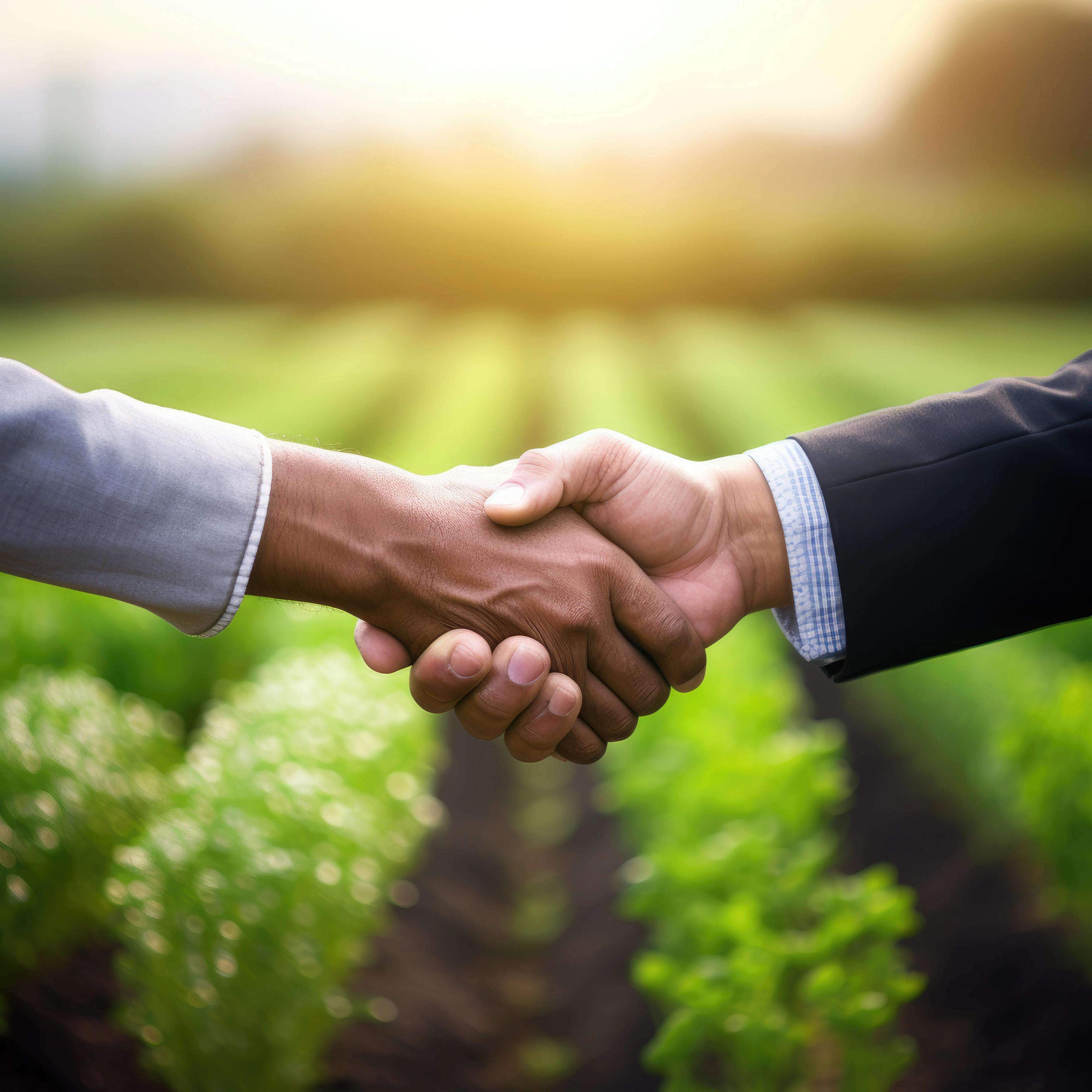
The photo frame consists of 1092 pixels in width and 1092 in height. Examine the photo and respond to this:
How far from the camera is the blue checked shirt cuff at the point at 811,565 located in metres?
1.57

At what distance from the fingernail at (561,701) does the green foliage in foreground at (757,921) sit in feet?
1.57

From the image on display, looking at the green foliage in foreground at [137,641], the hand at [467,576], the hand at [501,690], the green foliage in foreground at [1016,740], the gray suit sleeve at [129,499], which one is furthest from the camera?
the green foliage in foreground at [137,641]

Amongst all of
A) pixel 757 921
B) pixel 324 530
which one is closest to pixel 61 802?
pixel 324 530

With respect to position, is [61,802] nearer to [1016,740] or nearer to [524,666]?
[524,666]

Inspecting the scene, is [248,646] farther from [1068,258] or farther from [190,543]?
[1068,258]

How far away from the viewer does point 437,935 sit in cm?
301

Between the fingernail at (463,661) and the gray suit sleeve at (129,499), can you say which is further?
the fingernail at (463,661)

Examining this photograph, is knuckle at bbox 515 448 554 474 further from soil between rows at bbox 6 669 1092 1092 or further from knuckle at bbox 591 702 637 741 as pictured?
soil between rows at bbox 6 669 1092 1092

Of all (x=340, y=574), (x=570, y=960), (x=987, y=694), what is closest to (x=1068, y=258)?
(x=987, y=694)

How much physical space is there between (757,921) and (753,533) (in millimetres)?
820

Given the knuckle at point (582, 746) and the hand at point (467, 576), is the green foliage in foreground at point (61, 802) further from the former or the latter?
the knuckle at point (582, 746)

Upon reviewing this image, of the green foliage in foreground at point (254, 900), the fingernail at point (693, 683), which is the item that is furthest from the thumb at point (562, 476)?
the green foliage in foreground at point (254, 900)

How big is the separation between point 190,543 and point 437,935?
6.86 feet

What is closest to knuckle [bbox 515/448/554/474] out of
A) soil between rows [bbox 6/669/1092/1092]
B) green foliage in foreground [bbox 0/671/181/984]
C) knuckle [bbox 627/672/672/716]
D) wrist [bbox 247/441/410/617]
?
wrist [bbox 247/441/410/617]
